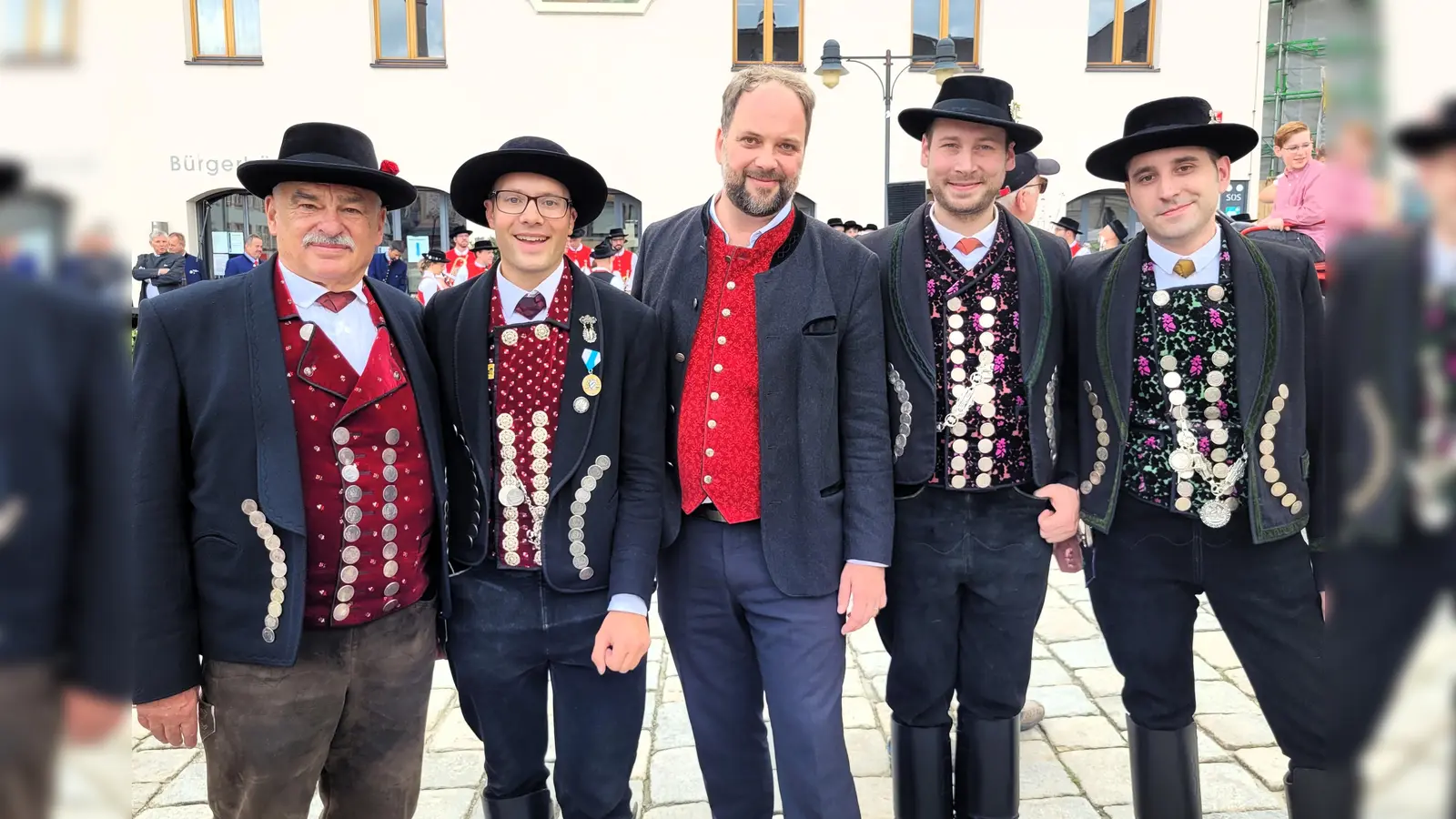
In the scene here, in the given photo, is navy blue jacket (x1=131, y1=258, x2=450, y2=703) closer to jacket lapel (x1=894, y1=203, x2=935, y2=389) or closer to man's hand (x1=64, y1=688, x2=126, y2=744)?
jacket lapel (x1=894, y1=203, x2=935, y2=389)

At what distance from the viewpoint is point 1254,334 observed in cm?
228

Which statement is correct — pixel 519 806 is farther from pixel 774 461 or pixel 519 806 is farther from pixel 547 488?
pixel 774 461

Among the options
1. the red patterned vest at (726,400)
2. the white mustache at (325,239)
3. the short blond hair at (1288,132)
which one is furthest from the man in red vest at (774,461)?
the short blond hair at (1288,132)

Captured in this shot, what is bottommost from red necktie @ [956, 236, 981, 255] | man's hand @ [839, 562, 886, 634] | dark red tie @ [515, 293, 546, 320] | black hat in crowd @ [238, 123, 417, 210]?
man's hand @ [839, 562, 886, 634]

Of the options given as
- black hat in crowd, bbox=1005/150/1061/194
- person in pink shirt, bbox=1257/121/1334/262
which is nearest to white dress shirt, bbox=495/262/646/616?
black hat in crowd, bbox=1005/150/1061/194

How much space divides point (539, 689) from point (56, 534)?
2.12 metres

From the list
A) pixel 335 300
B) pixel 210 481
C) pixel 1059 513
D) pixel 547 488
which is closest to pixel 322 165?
pixel 335 300

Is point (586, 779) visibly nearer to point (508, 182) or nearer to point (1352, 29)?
point (508, 182)

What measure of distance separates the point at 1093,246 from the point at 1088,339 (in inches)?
522

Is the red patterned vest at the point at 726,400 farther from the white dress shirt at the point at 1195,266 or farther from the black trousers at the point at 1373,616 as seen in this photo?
the black trousers at the point at 1373,616

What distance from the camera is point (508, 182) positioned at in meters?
2.27

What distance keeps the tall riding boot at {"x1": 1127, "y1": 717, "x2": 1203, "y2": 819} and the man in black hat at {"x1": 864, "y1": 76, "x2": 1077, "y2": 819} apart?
335 millimetres

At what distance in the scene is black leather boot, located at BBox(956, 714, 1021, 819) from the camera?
2.54 metres

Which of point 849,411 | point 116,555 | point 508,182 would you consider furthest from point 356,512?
point 116,555
